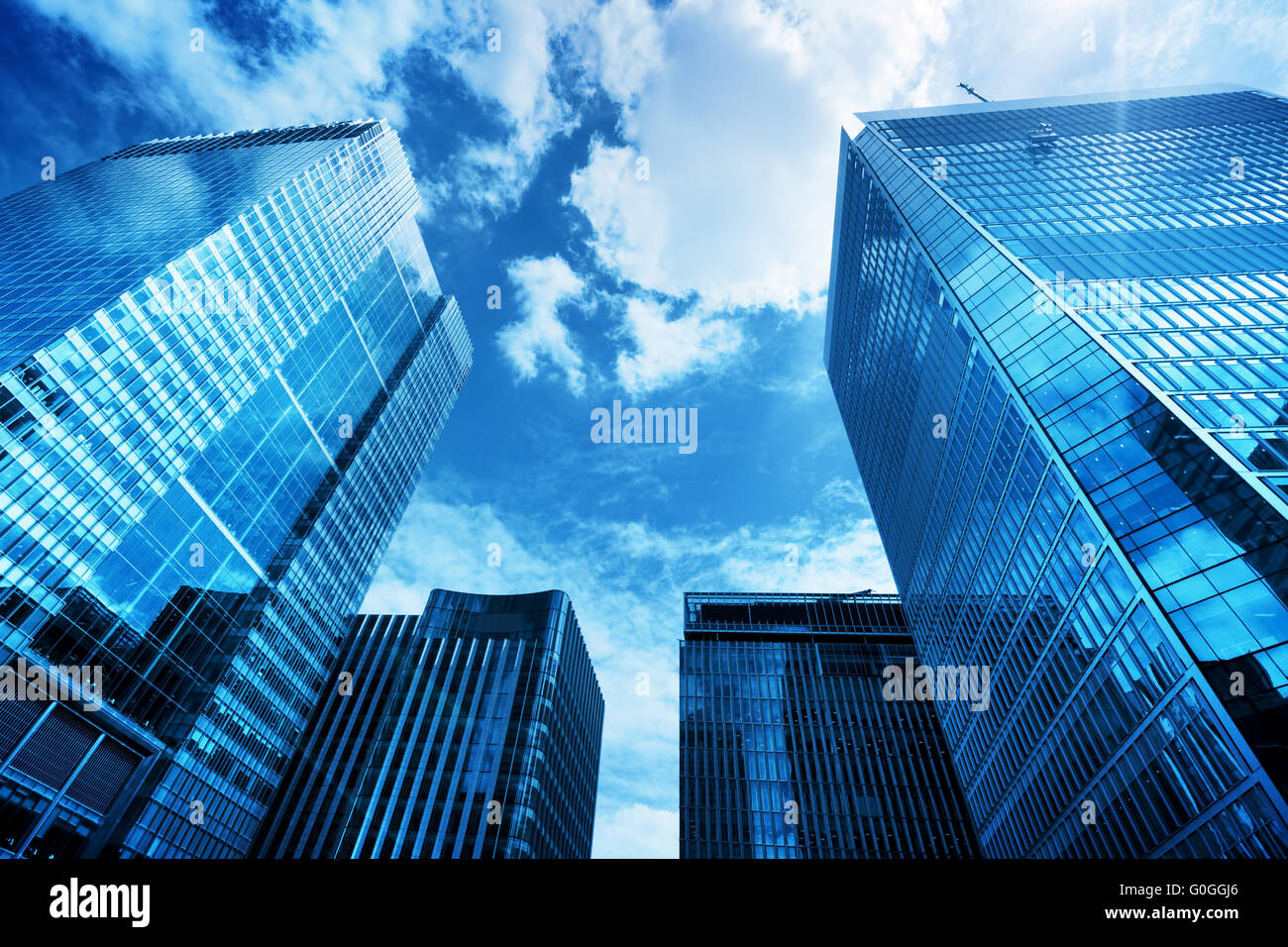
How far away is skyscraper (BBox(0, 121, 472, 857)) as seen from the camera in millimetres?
42969

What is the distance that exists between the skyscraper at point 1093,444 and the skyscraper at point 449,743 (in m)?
45.8

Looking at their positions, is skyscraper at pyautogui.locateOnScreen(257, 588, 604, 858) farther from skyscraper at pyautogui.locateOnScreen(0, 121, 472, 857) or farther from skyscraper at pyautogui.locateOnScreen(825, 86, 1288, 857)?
skyscraper at pyautogui.locateOnScreen(825, 86, 1288, 857)

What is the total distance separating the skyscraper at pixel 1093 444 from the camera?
1050 inches

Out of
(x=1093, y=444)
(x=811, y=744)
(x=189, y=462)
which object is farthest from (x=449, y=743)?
(x=1093, y=444)

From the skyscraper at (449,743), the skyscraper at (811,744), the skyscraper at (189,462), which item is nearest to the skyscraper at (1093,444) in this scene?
the skyscraper at (811,744)

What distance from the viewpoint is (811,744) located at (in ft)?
265

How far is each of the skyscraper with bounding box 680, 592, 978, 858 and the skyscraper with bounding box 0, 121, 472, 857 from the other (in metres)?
49.0

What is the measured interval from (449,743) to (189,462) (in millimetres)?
41132

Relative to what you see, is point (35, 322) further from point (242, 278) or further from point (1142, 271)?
point (1142, 271)

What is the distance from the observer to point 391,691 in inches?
3155

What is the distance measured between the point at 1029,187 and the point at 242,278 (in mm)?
75842

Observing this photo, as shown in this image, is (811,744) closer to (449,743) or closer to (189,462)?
Result: (449,743)

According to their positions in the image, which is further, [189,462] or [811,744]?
[811,744]
